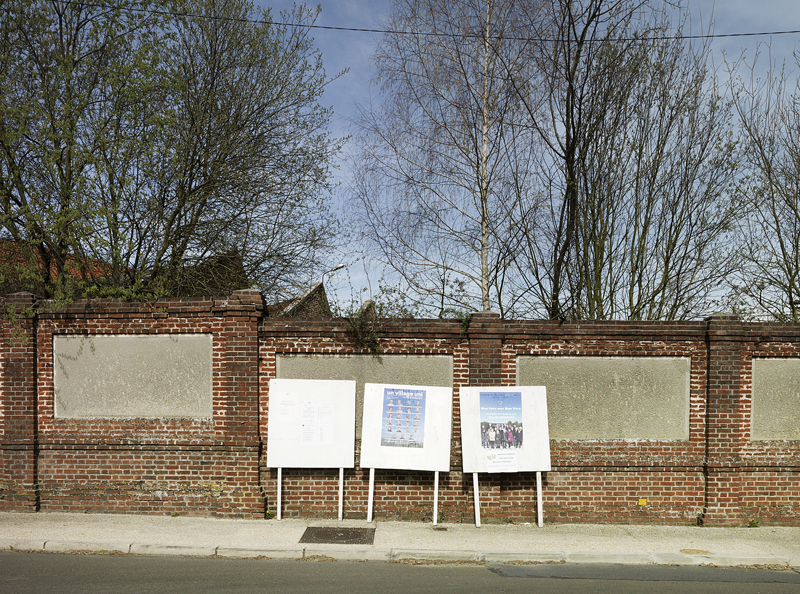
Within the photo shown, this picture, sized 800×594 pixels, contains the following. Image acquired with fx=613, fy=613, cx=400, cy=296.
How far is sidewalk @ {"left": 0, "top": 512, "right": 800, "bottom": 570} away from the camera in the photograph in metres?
7.80

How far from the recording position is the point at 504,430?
9.26 m

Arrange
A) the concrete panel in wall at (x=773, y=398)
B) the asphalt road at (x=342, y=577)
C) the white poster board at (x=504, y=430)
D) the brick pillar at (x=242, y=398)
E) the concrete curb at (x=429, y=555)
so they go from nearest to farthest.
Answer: the asphalt road at (x=342, y=577), the concrete curb at (x=429, y=555), the white poster board at (x=504, y=430), the brick pillar at (x=242, y=398), the concrete panel in wall at (x=773, y=398)

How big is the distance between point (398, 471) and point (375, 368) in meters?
1.63

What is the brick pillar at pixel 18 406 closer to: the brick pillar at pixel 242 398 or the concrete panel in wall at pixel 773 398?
the brick pillar at pixel 242 398

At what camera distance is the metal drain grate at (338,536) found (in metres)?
8.23

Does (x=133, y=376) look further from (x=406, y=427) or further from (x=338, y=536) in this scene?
(x=406, y=427)

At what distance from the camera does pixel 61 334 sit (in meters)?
9.80

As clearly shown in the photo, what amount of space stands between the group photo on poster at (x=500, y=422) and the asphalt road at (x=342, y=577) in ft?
6.73

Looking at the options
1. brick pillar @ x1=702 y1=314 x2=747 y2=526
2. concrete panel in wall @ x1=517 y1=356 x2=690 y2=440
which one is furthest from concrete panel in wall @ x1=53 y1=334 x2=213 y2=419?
brick pillar @ x1=702 y1=314 x2=747 y2=526

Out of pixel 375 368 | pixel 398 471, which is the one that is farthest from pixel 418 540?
pixel 375 368

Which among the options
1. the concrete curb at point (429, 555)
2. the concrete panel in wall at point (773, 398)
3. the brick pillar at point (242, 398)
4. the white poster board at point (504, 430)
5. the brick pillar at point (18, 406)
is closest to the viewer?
the concrete curb at point (429, 555)

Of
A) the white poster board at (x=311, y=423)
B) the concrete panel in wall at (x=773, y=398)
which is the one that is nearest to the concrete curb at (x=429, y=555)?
the white poster board at (x=311, y=423)

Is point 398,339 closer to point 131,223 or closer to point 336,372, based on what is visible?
point 336,372

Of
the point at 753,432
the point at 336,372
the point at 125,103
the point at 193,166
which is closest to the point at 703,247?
the point at 753,432
